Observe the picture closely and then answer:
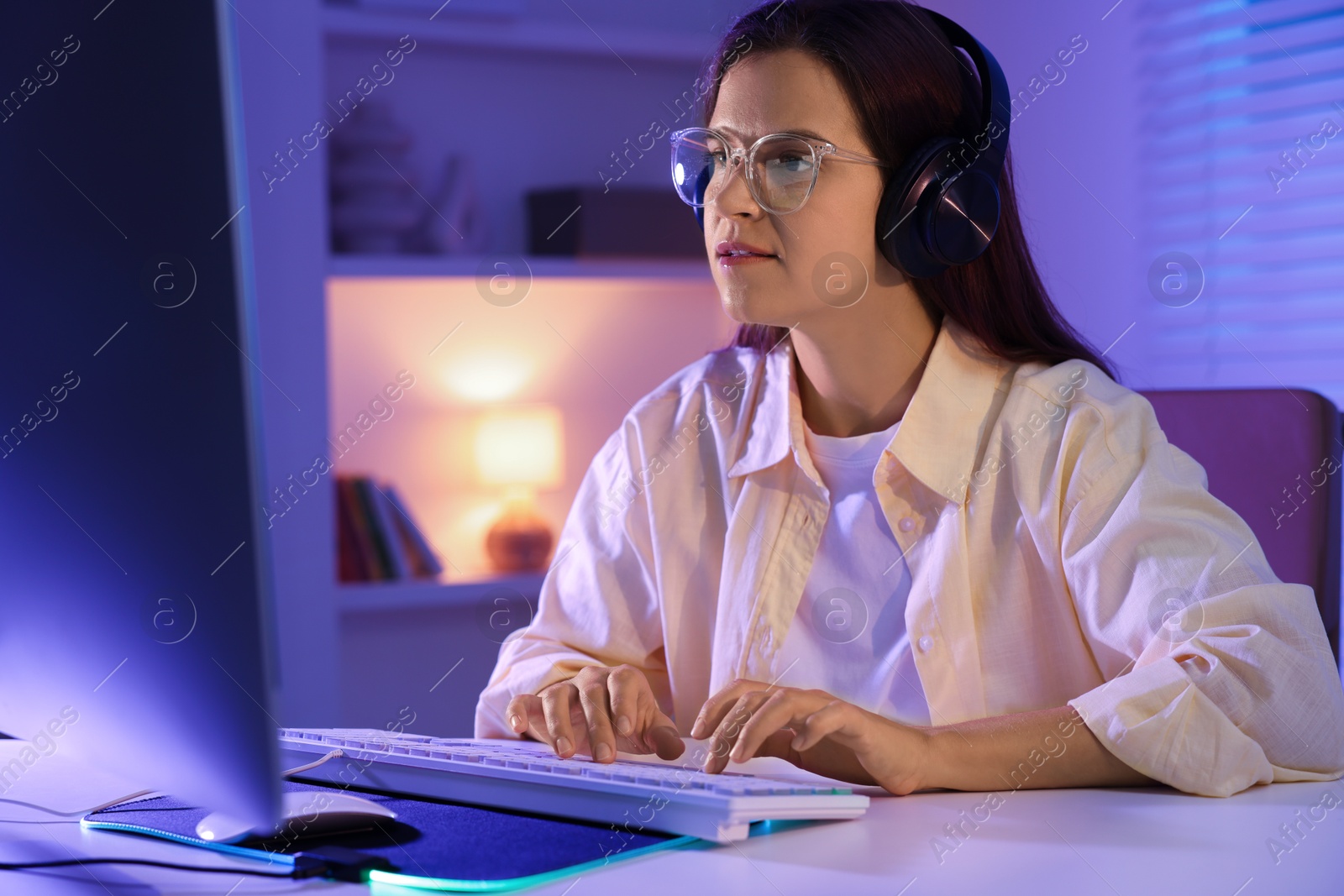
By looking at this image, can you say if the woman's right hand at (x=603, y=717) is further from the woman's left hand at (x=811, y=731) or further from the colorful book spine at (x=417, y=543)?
the colorful book spine at (x=417, y=543)

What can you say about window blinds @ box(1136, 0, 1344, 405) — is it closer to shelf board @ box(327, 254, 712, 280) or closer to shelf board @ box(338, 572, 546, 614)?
shelf board @ box(327, 254, 712, 280)

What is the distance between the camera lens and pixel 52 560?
631 mm

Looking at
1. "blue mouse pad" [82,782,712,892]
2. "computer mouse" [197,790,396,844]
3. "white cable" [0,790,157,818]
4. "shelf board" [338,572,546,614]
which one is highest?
"shelf board" [338,572,546,614]

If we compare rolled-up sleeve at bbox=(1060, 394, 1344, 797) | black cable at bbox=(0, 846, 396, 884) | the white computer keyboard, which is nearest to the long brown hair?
rolled-up sleeve at bbox=(1060, 394, 1344, 797)

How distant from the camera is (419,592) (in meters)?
2.86

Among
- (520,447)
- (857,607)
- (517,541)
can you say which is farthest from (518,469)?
(857,607)

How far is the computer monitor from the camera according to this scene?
51cm

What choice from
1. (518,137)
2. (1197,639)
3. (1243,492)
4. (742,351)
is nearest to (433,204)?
(518,137)

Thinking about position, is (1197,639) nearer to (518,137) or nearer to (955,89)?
(955,89)

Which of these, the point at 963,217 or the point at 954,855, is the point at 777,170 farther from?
the point at 954,855

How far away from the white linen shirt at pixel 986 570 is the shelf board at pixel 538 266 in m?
1.35

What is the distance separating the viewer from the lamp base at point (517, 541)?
9.86ft

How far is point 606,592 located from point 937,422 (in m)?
0.42

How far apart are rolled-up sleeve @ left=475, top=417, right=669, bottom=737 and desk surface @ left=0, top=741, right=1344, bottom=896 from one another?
53 cm
